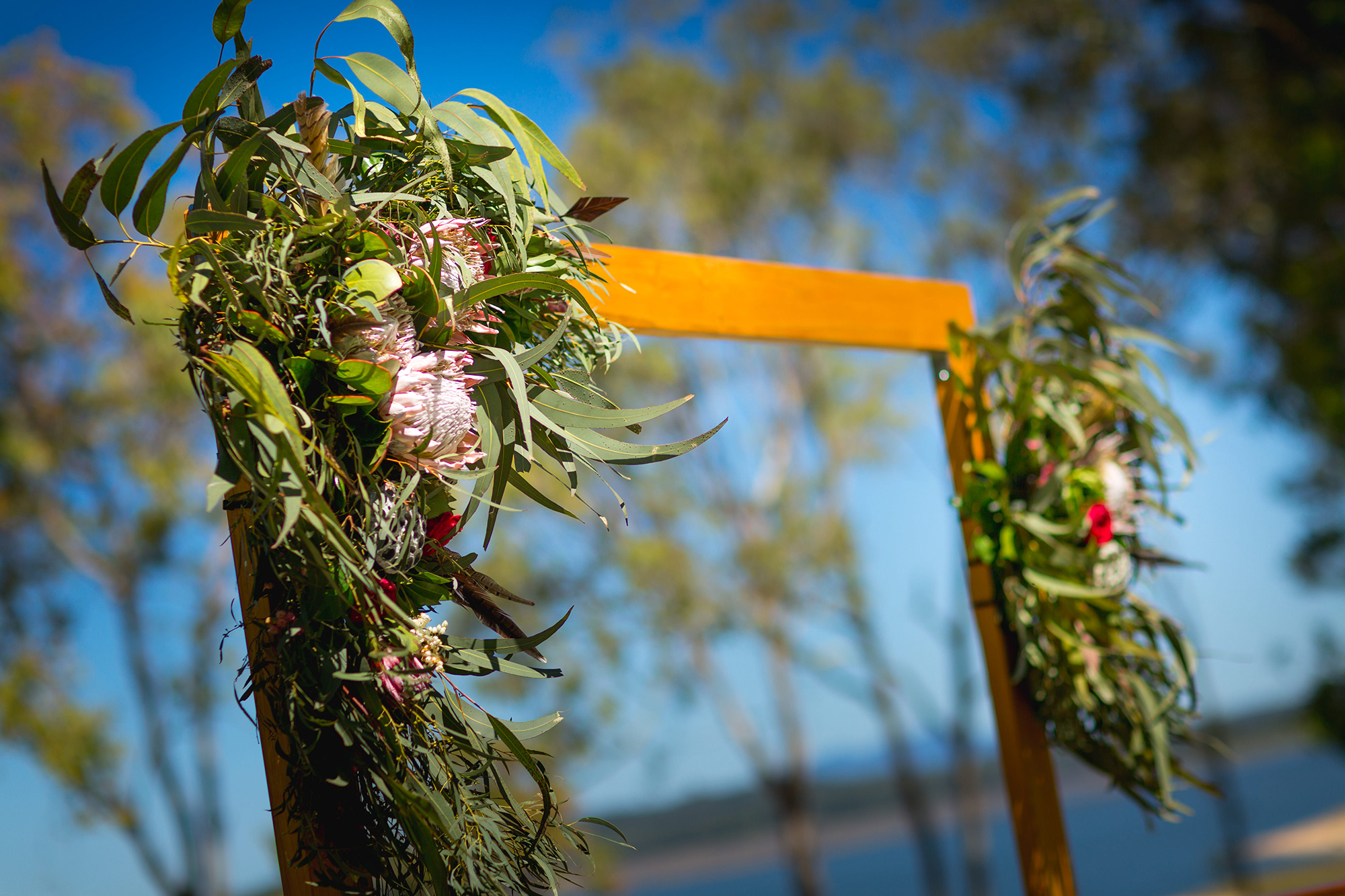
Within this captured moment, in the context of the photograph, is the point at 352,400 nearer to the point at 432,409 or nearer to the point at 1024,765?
the point at 432,409

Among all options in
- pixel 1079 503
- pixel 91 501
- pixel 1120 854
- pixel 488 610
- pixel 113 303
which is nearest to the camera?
pixel 113 303

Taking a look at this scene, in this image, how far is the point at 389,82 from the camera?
3.10 feet

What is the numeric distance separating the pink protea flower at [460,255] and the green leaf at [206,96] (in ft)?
0.63

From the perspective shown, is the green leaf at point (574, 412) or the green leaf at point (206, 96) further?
the green leaf at point (574, 412)

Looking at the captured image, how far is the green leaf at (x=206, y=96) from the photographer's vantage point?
79cm

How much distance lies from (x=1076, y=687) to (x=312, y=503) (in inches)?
→ 48.7

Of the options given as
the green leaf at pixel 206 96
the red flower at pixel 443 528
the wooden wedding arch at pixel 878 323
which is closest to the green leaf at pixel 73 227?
the green leaf at pixel 206 96

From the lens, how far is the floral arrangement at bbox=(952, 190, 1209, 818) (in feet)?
5.01

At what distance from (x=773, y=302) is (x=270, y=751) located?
3.08 feet

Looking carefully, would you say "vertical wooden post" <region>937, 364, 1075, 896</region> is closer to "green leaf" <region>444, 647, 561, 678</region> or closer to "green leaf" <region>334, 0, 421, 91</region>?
"green leaf" <region>444, 647, 561, 678</region>

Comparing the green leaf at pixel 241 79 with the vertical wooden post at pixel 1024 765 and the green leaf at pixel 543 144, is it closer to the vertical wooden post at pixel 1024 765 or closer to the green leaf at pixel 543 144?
the green leaf at pixel 543 144

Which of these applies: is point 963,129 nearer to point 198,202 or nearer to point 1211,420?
point 1211,420

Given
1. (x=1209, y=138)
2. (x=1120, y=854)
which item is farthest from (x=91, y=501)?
(x=1120, y=854)

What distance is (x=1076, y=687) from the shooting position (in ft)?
5.00
